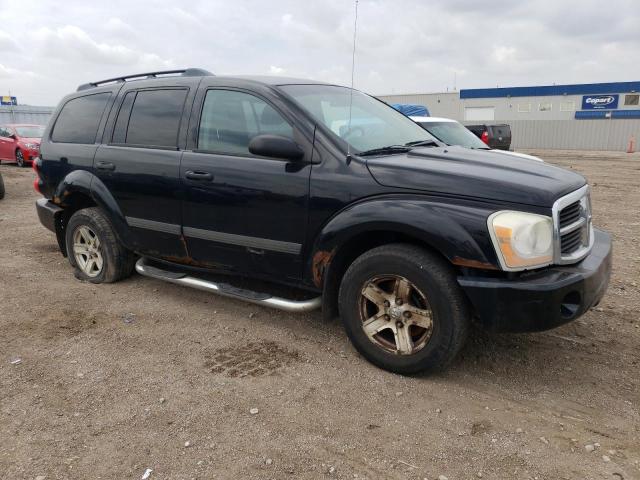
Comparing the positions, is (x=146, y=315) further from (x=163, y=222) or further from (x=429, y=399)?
(x=429, y=399)

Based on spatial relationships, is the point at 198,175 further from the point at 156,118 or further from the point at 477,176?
the point at 477,176

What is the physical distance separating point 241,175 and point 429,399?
1.94m

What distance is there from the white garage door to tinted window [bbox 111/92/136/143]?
135 feet

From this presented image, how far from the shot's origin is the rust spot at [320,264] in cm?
333

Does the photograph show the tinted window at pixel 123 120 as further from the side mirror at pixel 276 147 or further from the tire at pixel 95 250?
the side mirror at pixel 276 147

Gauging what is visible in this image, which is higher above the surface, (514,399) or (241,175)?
(241,175)

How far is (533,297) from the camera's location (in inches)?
107

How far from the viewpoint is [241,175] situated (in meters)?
3.62

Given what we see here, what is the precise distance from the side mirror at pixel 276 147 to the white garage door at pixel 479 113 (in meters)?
41.8

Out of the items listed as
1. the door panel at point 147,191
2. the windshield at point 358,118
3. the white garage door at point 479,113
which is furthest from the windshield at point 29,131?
the white garage door at point 479,113

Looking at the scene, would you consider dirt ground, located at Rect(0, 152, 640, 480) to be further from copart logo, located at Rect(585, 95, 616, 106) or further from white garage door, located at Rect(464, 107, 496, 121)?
white garage door, located at Rect(464, 107, 496, 121)

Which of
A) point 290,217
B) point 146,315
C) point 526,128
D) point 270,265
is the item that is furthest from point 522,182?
point 526,128

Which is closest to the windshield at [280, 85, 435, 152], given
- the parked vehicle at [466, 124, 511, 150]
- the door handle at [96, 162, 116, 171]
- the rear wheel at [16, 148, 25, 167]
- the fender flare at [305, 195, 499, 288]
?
the fender flare at [305, 195, 499, 288]

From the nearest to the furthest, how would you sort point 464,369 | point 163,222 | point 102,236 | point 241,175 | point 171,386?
point 171,386 < point 464,369 < point 241,175 < point 163,222 < point 102,236
